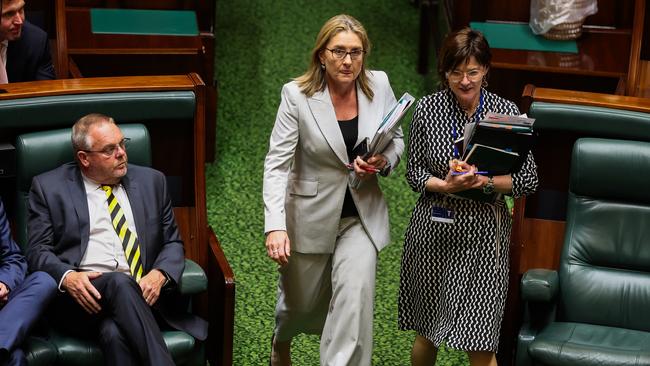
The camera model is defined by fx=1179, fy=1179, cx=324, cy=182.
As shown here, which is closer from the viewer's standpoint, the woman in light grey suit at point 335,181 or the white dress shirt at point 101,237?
the woman in light grey suit at point 335,181

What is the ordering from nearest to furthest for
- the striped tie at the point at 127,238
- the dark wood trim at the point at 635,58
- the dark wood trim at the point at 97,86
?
the striped tie at the point at 127,238 → the dark wood trim at the point at 97,86 → the dark wood trim at the point at 635,58

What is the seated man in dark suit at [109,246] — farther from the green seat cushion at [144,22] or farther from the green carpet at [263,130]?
the green seat cushion at [144,22]

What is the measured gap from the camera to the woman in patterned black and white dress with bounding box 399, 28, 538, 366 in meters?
3.61

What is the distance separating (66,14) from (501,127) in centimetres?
271

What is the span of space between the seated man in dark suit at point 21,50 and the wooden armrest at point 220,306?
1.07m

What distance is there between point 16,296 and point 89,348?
0.89 feet

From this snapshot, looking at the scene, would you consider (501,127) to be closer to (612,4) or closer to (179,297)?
(179,297)

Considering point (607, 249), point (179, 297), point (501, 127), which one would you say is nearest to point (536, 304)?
point (607, 249)

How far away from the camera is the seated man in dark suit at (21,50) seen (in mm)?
4383

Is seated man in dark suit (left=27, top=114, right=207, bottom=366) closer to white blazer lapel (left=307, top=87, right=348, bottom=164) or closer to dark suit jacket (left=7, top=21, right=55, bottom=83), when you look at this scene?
white blazer lapel (left=307, top=87, right=348, bottom=164)

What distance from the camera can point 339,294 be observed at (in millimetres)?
3613

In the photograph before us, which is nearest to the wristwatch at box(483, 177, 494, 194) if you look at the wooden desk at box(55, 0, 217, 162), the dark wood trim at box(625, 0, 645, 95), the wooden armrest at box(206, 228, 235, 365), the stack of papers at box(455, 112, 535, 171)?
the stack of papers at box(455, 112, 535, 171)

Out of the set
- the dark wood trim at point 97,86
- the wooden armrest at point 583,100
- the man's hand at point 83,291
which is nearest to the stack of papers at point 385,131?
the wooden armrest at point 583,100

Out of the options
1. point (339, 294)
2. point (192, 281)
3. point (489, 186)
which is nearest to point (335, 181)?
point (339, 294)
